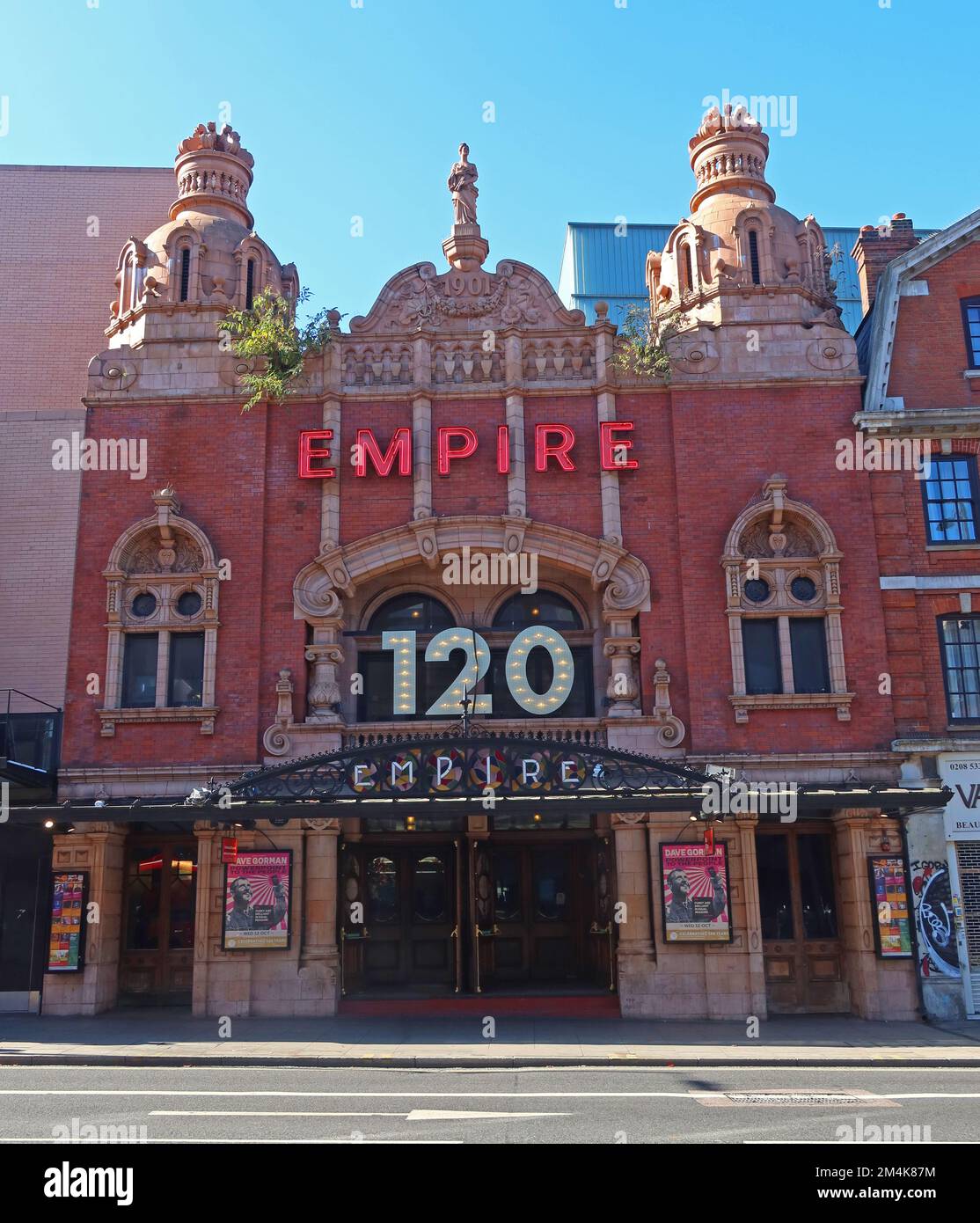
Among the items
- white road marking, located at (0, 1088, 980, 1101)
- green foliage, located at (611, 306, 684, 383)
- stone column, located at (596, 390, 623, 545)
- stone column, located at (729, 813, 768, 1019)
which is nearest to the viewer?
white road marking, located at (0, 1088, 980, 1101)

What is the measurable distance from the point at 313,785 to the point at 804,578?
1126cm

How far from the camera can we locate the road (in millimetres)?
11203

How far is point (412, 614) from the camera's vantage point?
978 inches

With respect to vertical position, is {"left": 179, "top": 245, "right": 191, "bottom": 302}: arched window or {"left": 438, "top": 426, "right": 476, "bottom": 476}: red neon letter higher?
{"left": 179, "top": 245, "right": 191, "bottom": 302}: arched window

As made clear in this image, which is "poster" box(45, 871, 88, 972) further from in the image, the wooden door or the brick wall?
the wooden door

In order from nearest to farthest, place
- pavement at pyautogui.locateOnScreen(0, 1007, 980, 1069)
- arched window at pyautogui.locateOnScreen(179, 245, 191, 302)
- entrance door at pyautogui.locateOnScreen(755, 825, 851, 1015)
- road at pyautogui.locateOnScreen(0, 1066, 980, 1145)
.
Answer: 1. road at pyautogui.locateOnScreen(0, 1066, 980, 1145)
2. pavement at pyautogui.locateOnScreen(0, 1007, 980, 1069)
3. entrance door at pyautogui.locateOnScreen(755, 825, 851, 1015)
4. arched window at pyautogui.locateOnScreen(179, 245, 191, 302)

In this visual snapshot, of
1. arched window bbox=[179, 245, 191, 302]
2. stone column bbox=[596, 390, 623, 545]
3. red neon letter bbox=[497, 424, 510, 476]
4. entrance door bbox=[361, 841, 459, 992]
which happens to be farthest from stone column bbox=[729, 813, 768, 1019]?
arched window bbox=[179, 245, 191, 302]

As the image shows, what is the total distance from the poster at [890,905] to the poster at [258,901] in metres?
11.5

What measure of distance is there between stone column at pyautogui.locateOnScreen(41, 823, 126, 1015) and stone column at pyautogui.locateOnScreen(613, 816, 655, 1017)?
1031 centimetres

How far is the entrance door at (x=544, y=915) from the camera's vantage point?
77.5 ft

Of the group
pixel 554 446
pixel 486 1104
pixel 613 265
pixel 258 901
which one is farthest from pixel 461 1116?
pixel 613 265

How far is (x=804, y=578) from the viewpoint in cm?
2364
